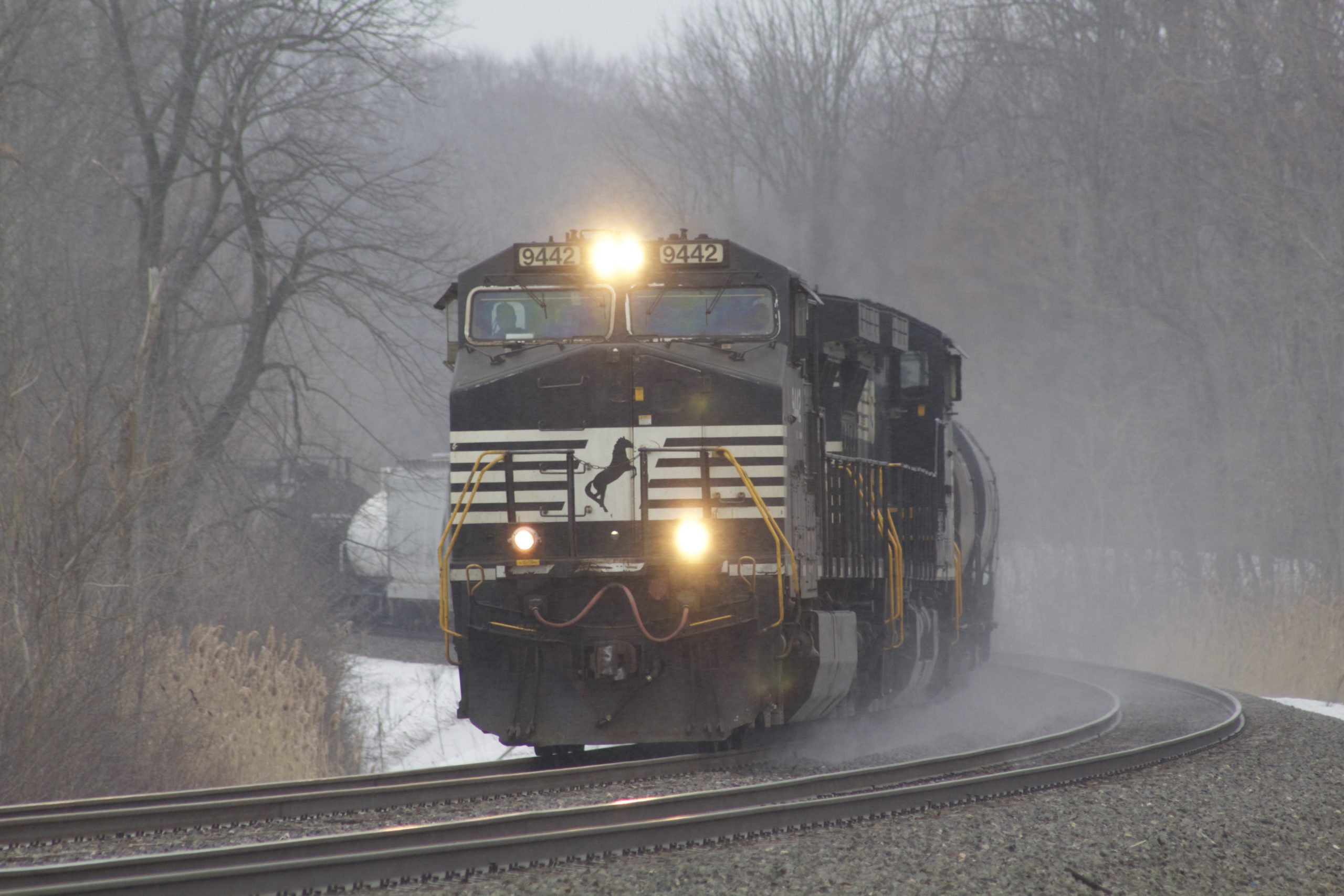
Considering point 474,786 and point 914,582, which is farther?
point 914,582

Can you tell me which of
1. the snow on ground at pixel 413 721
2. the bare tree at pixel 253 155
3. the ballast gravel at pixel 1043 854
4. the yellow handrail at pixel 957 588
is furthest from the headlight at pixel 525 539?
the bare tree at pixel 253 155

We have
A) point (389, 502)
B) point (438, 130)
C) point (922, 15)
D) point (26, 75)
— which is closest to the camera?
point (26, 75)

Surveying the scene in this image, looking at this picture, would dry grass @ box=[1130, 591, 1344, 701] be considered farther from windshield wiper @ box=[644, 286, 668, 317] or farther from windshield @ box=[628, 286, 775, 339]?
windshield wiper @ box=[644, 286, 668, 317]

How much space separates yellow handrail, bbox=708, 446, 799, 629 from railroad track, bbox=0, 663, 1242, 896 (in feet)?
4.08

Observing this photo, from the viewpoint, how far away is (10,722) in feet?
32.1

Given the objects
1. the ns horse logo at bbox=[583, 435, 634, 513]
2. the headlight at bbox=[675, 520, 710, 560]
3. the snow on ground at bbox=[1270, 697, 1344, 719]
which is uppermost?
the ns horse logo at bbox=[583, 435, 634, 513]

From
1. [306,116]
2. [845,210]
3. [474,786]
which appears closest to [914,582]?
[474,786]

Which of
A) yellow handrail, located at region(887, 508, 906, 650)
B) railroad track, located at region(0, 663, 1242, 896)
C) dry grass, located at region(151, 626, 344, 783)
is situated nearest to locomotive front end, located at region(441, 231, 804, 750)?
railroad track, located at region(0, 663, 1242, 896)

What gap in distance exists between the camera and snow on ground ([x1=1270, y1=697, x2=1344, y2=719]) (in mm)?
16609

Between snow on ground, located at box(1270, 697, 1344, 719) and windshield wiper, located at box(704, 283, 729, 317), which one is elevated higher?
windshield wiper, located at box(704, 283, 729, 317)

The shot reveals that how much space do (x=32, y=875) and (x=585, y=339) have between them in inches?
206

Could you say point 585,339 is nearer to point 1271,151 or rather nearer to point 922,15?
point 1271,151

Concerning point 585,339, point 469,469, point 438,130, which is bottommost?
point 469,469

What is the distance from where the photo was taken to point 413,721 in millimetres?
19688
